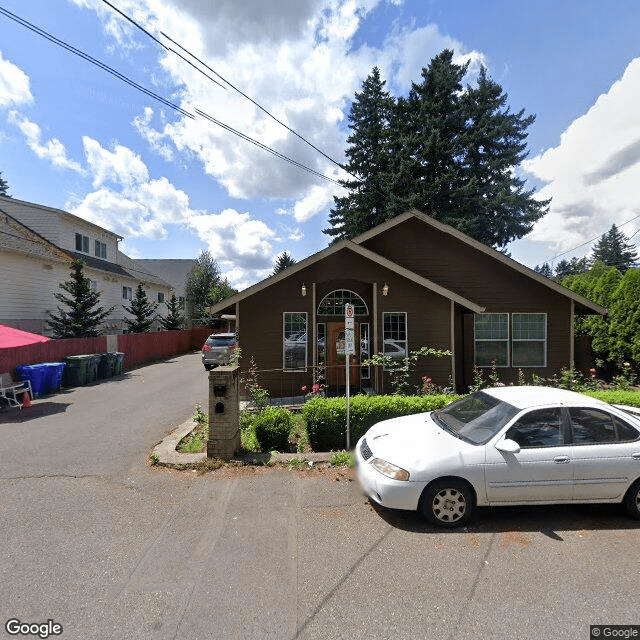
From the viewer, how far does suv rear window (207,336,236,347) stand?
57.1ft

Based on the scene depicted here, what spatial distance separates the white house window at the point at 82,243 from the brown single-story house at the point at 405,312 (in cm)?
1721

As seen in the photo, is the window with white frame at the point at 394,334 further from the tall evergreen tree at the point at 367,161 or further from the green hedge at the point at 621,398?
the tall evergreen tree at the point at 367,161

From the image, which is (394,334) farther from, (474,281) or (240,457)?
(240,457)

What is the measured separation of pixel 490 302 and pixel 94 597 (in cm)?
1188

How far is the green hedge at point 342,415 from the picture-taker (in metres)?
6.18

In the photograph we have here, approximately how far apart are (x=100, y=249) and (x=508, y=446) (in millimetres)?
27392

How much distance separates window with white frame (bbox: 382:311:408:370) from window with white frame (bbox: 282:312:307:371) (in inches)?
90.4

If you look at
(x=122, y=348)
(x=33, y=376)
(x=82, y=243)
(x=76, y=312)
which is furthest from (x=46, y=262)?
(x=33, y=376)

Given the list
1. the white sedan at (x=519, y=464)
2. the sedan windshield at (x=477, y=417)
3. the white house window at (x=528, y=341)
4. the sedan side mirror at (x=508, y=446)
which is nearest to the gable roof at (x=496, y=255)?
the white house window at (x=528, y=341)

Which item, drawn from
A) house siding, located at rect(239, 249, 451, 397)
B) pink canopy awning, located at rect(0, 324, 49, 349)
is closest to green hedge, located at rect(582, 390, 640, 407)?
house siding, located at rect(239, 249, 451, 397)

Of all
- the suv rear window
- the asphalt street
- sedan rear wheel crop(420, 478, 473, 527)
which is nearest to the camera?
the asphalt street

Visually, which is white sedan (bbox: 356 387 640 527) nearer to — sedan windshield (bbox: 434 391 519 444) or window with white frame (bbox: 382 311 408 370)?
sedan windshield (bbox: 434 391 519 444)

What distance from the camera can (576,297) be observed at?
36.2ft

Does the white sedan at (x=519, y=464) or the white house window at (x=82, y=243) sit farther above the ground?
the white house window at (x=82, y=243)
